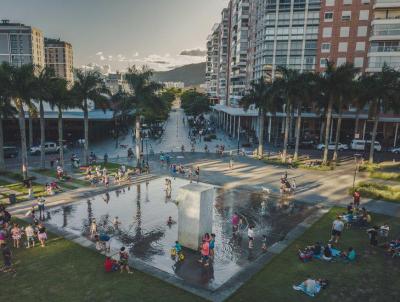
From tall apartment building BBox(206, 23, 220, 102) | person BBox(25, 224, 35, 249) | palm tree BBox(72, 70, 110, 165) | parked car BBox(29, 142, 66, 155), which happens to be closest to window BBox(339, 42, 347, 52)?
palm tree BBox(72, 70, 110, 165)

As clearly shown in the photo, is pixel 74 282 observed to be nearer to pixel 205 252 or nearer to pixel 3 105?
pixel 205 252

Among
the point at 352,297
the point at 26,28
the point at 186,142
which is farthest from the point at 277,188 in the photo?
the point at 26,28

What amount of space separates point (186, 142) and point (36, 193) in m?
41.0

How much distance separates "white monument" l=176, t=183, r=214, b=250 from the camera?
18.5 metres

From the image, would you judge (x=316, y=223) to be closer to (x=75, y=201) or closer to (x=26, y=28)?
(x=75, y=201)

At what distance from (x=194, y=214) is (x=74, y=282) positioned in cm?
726

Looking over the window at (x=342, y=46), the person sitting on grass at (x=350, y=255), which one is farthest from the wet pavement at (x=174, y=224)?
the window at (x=342, y=46)

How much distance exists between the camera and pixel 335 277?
52.0 ft

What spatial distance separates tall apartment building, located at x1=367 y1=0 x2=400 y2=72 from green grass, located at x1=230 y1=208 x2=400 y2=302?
184 feet

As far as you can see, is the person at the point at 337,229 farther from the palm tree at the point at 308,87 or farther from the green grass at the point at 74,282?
the palm tree at the point at 308,87

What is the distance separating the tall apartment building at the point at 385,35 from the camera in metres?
61.7

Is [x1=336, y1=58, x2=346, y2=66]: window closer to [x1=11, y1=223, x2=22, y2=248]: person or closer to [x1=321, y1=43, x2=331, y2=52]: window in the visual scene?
[x1=321, y1=43, x2=331, y2=52]: window

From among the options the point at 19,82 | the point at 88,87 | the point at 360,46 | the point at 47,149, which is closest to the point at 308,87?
the point at 88,87

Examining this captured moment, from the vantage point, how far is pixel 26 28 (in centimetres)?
18900
